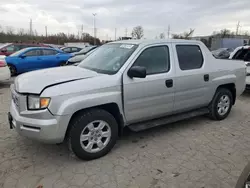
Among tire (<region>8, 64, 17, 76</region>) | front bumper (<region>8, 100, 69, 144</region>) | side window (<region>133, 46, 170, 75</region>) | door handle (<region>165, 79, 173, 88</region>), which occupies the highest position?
side window (<region>133, 46, 170, 75</region>)

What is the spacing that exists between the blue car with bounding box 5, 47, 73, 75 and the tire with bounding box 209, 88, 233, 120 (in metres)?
8.77

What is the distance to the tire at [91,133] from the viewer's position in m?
2.98

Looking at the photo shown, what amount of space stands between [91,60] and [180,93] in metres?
1.75

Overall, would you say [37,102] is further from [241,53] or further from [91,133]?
[241,53]

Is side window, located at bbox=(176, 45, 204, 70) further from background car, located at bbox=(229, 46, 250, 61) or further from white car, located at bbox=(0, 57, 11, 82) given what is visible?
white car, located at bbox=(0, 57, 11, 82)

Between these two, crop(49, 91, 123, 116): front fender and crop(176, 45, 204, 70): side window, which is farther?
crop(176, 45, 204, 70): side window

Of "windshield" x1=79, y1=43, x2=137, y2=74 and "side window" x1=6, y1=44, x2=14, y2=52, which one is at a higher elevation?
"side window" x1=6, y1=44, x2=14, y2=52

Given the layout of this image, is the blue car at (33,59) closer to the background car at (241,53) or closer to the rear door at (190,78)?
the background car at (241,53)

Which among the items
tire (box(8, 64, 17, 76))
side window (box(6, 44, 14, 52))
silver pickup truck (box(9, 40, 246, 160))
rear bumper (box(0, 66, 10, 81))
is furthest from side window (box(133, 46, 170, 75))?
side window (box(6, 44, 14, 52))

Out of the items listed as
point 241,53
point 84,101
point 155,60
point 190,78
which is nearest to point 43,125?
point 84,101

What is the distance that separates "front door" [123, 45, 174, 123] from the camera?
11.1ft

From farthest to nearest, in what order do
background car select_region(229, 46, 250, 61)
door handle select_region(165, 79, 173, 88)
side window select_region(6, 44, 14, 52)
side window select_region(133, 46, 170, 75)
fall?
side window select_region(6, 44, 14, 52) < background car select_region(229, 46, 250, 61) < door handle select_region(165, 79, 173, 88) < side window select_region(133, 46, 170, 75)

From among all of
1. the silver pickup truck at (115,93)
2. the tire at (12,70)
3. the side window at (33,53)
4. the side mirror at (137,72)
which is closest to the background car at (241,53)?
the silver pickup truck at (115,93)

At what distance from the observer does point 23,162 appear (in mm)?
3146
